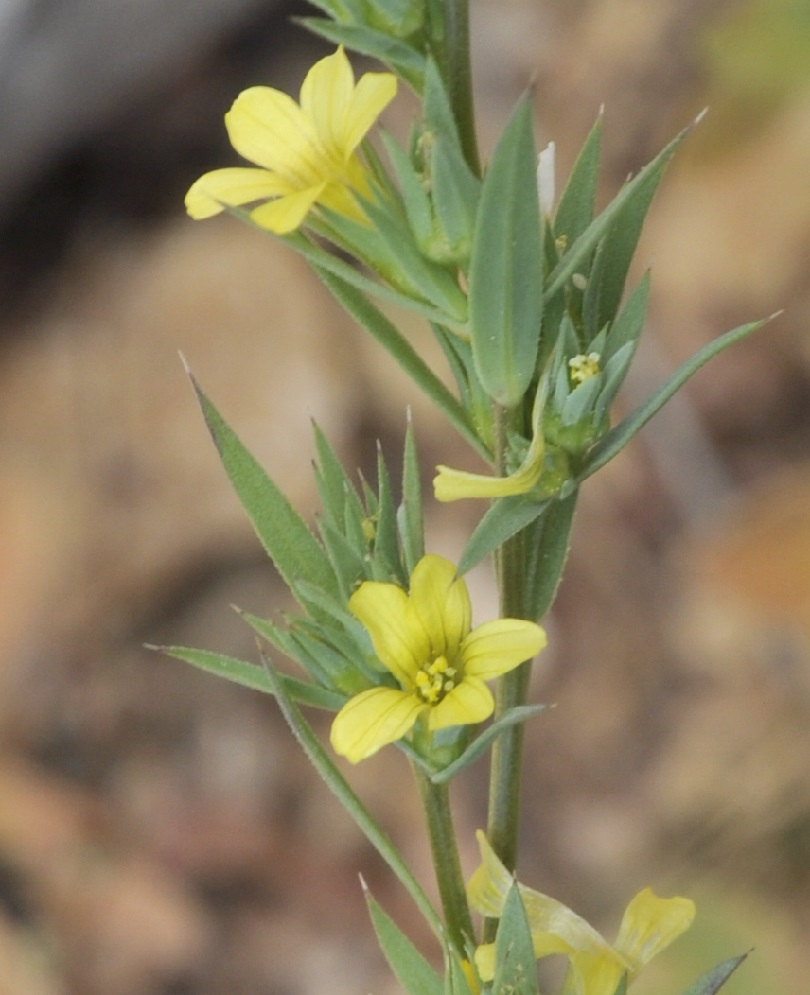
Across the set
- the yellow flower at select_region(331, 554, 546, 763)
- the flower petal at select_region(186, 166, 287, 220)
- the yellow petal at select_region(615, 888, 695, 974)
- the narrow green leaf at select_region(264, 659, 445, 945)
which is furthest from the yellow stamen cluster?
the flower petal at select_region(186, 166, 287, 220)

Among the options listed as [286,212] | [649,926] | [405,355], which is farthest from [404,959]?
[286,212]

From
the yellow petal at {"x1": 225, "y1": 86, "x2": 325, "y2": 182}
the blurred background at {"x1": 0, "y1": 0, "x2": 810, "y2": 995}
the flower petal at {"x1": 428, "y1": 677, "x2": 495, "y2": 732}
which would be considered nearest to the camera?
the flower petal at {"x1": 428, "y1": 677, "x2": 495, "y2": 732}

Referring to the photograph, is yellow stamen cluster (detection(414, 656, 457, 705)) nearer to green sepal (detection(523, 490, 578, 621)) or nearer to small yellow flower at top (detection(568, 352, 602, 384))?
green sepal (detection(523, 490, 578, 621))

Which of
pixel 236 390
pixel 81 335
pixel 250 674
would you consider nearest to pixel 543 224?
pixel 250 674

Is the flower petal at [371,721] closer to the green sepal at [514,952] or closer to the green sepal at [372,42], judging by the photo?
the green sepal at [514,952]

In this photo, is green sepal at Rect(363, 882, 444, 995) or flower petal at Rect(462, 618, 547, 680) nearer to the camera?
flower petal at Rect(462, 618, 547, 680)

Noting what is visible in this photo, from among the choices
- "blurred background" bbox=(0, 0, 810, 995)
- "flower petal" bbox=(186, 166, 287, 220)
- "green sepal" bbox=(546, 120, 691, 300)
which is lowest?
"blurred background" bbox=(0, 0, 810, 995)
